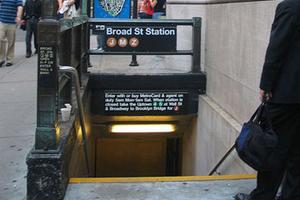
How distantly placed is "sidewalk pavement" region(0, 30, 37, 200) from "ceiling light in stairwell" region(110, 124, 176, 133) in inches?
66.5

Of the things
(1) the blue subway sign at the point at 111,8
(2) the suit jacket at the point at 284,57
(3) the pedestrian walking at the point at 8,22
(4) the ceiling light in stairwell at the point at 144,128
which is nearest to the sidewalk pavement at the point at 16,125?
(3) the pedestrian walking at the point at 8,22

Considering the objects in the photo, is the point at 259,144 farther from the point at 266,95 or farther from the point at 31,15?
the point at 31,15

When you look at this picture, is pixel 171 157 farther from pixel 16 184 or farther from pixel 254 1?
pixel 16 184

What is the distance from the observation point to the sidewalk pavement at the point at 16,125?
4.62 meters

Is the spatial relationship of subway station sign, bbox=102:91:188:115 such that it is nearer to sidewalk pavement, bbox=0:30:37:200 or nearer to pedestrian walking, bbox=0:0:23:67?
sidewalk pavement, bbox=0:30:37:200

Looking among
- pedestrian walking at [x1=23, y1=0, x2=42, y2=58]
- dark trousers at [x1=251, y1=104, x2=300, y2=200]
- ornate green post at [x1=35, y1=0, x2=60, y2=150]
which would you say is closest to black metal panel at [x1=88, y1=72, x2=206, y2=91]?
ornate green post at [x1=35, y1=0, x2=60, y2=150]

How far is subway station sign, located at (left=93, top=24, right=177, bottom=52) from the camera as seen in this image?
350 inches

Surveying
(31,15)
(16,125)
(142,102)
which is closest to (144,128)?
(142,102)

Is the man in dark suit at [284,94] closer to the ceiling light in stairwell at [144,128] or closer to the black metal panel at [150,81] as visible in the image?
the black metal panel at [150,81]

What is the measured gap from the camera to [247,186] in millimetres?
4789

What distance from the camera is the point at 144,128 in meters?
9.91

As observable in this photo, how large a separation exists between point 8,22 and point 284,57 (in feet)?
29.1

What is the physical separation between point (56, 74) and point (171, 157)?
26.1 ft

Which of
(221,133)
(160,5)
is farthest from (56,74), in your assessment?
(160,5)
